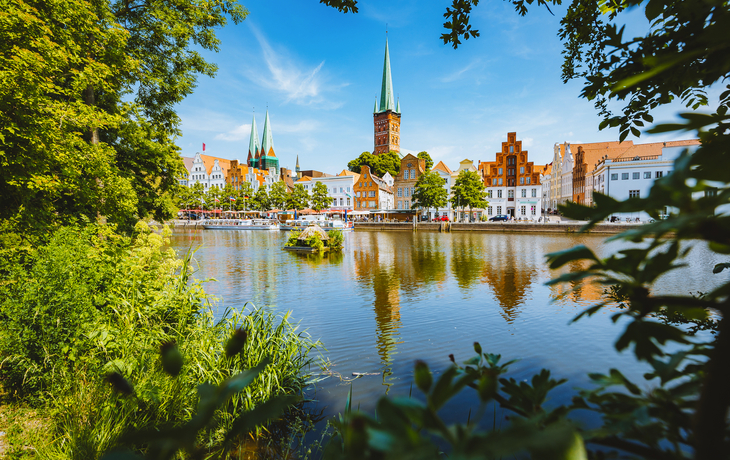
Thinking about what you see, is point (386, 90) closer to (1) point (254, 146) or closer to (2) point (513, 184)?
(1) point (254, 146)

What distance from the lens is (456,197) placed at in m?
54.1

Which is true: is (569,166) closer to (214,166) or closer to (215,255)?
(215,255)

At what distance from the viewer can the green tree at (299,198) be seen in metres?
68.4

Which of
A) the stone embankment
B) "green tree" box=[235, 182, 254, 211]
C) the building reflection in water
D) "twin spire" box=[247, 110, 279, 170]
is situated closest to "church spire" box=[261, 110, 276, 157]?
"twin spire" box=[247, 110, 279, 170]

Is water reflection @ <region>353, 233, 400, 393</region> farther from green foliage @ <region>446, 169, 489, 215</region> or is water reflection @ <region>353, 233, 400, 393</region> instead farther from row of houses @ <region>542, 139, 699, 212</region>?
green foliage @ <region>446, 169, 489, 215</region>

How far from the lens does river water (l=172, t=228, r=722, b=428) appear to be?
6030mm

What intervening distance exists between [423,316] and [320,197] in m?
59.8

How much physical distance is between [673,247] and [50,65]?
8.38 metres

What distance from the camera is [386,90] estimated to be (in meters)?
97.5

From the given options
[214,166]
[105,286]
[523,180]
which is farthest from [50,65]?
[214,166]

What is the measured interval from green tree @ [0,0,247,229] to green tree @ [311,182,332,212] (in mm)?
54410

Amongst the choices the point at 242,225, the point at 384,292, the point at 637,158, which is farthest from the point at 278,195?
the point at 384,292

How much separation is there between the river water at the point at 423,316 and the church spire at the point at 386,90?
281 ft

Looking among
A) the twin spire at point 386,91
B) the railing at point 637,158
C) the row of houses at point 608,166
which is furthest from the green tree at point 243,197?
the railing at point 637,158
